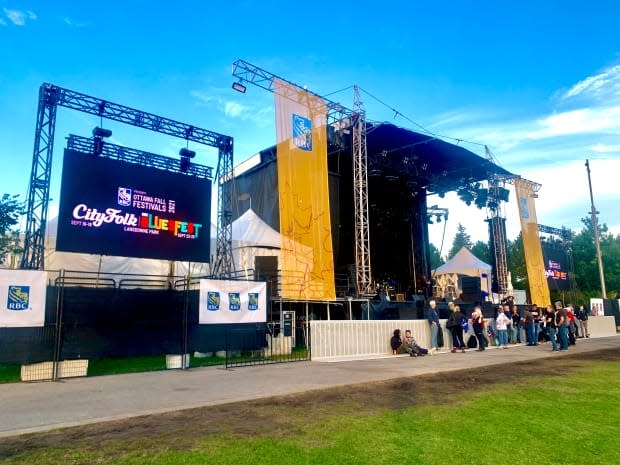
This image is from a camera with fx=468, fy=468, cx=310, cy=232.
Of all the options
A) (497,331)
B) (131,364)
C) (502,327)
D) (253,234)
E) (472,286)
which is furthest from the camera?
(472,286)

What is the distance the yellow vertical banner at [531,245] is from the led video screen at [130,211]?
2091 cm

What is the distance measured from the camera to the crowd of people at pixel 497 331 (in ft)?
51.3

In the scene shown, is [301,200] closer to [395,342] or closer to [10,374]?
[395,342]

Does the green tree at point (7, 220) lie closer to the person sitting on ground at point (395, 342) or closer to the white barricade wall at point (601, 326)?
the person sitting on ground at point (395, 342)

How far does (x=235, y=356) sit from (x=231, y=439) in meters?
9.76

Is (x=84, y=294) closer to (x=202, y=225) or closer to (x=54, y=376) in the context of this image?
(x=54, y=376)

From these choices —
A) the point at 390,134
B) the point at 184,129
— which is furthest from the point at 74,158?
the point at 390,134

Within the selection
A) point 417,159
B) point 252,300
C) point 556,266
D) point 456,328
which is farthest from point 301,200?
point 556,266

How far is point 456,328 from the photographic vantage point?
16500mm

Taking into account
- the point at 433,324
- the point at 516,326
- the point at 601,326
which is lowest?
the point at 601,326

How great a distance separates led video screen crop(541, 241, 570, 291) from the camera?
35344 mm

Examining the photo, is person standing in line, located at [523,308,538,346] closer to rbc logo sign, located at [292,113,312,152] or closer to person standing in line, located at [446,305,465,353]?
person standing in line, located at [446,305,465,353]

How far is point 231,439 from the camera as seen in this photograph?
5.09 m

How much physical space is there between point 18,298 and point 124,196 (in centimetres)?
775
